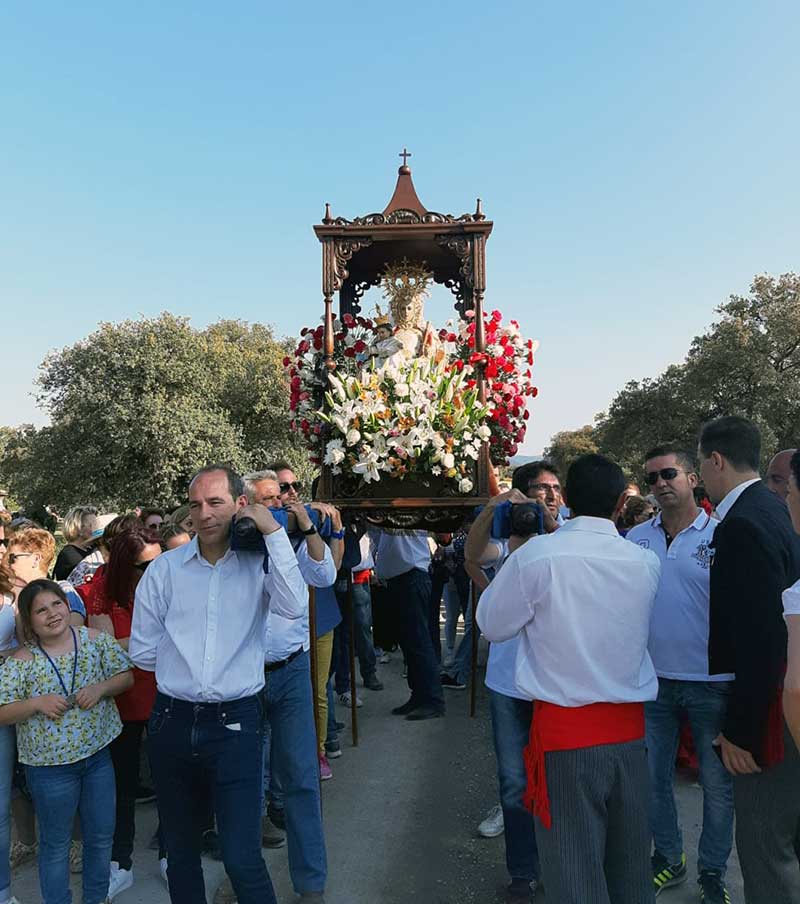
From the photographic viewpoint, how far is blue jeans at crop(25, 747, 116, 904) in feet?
11.0

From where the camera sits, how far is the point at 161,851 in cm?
388

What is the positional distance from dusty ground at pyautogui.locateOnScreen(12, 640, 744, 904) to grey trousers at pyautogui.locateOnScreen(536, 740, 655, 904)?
4.27ft

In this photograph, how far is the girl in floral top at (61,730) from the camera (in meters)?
3.35

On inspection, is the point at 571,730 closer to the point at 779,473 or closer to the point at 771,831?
the point at 771,831

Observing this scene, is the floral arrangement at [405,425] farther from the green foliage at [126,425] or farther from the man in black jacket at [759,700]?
the green foliage at [126,425]

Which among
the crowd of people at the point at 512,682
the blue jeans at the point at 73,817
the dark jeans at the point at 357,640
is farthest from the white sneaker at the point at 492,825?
the dark jeans at the point at 357,640

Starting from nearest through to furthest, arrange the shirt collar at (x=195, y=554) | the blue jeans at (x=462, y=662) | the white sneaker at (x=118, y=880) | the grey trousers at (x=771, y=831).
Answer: the grey trousers at (x=771, y=831), the shirt collar at (x=195, y=554), the white sneaker at (x=118, y=880), the blue jeans at (x=462, y=662)

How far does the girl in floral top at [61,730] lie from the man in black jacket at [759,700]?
2753mm

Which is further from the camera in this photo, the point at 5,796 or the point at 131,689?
the point at 131,689

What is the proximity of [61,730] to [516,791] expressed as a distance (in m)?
2.16

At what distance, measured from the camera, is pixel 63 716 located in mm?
3400

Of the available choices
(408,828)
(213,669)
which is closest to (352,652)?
(408,828)

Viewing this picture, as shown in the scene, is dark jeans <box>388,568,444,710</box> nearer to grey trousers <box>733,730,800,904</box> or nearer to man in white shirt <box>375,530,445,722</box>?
man in white shirt <box>375,530,445,722</box>

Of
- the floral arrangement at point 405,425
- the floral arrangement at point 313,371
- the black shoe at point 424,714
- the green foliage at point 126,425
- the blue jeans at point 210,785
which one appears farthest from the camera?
the green foliage at point 126,425
